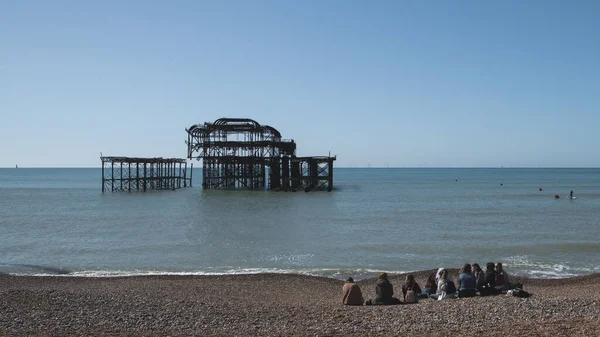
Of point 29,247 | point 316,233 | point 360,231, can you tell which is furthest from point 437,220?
point 29,247

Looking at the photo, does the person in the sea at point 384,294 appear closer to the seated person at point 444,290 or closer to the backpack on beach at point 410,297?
the backpack on beach at point 410,297

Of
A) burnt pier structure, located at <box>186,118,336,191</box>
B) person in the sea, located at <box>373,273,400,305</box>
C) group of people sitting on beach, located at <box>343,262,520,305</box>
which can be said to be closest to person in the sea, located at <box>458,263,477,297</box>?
group of people sitting on beach, located at <box>343,262,520,305</box>

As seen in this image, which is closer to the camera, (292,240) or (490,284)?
(490,284)

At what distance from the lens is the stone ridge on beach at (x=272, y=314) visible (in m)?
8.70

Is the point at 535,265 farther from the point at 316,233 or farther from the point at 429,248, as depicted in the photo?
the point at 316,233

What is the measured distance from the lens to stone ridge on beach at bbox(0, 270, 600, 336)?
342 inches

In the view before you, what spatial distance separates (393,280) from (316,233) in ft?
35.0

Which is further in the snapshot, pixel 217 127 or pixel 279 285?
pixel 217 127

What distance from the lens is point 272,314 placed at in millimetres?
10094

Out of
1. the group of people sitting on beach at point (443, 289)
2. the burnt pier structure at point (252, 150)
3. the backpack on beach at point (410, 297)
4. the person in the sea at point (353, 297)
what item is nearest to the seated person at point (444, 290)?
the group of people sitting on beach at point (443, 289)

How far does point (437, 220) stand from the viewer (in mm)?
31609

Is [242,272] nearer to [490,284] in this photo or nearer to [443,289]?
[443,289]

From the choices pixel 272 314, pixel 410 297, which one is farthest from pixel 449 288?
pixel 272 314

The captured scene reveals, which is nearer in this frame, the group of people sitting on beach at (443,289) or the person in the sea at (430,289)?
the group of people sitting on beach at (443,289)
